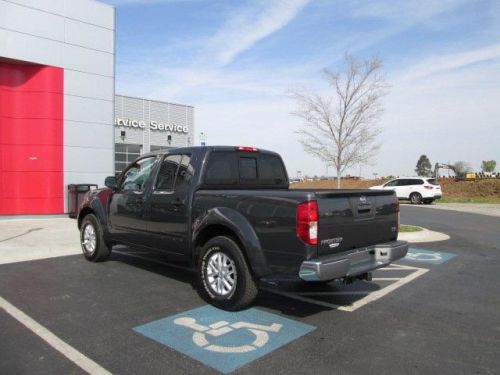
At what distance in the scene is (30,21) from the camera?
13.4m

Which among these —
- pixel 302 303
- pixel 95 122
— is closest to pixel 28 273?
pixel 302 303

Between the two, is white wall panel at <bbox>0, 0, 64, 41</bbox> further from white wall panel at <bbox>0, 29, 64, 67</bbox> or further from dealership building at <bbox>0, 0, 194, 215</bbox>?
white wall panel at <bbox>0, 29, 64, 67</bbox>

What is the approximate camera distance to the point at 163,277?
6887 millimetres

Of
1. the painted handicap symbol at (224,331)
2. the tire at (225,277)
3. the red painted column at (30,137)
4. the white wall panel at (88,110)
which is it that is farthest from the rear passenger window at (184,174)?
the white wall panel at (88,110)

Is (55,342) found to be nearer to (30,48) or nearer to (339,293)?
(339,293)

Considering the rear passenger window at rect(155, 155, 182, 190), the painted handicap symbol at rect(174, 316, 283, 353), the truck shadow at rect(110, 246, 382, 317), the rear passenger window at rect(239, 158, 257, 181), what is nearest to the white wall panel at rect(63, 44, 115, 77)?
the truck shadow at rect(110, 246, 382, 317)

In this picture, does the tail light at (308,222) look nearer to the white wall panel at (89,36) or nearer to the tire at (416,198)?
the white wall panel at (89,36)

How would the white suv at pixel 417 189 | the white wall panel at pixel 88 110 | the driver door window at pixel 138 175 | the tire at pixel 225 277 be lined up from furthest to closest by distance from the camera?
the white suv at pixel 417 189 < the white wall panel at pixel 88 110 < the driver door window at pixel 138 175 < the tire at pixel 225 277

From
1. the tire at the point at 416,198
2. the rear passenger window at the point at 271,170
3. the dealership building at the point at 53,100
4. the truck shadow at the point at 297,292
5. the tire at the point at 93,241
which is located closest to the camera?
the truck shadow at the point at 297,292

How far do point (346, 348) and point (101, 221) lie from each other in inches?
190

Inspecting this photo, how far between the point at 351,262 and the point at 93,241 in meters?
4.82

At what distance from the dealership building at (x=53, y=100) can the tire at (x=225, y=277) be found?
10.4m

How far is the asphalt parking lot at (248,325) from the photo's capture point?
3828mm

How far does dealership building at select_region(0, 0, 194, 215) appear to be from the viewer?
13555mm
